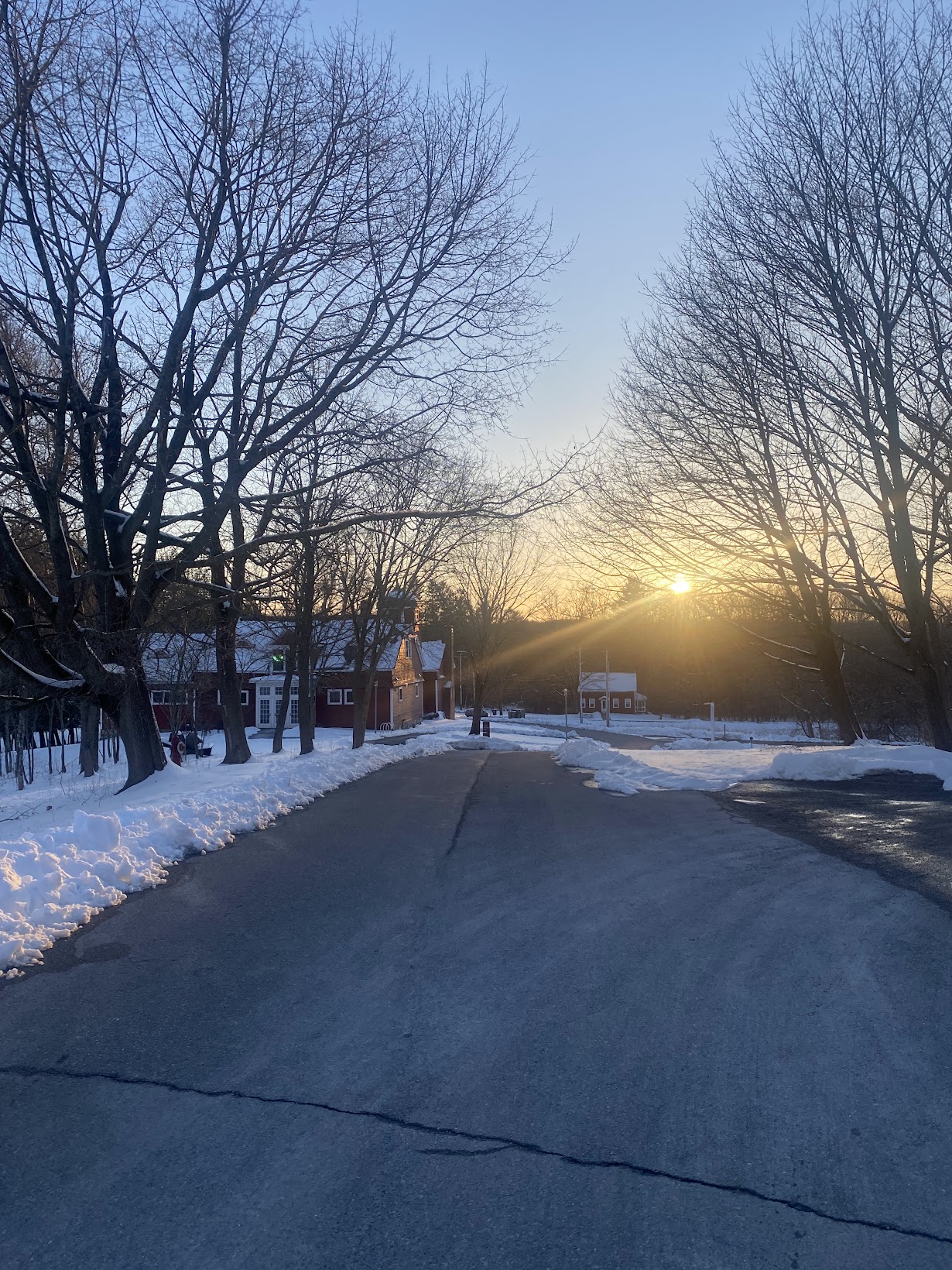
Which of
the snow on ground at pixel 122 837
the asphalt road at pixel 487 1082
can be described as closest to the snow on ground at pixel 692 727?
the snow on ground at pixel 122 837

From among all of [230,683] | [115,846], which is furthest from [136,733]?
[230,683]

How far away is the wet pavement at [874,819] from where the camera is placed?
27.3 feet

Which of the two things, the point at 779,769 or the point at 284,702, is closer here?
the point at 779,769

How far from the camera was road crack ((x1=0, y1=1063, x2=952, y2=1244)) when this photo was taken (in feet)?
10.5

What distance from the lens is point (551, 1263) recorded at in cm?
296

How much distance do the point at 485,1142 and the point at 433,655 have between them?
7560 cm

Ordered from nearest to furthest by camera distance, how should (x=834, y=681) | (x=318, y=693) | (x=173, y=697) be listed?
(x=834, y=681), (x=173, y=697), (x=318, y=693)

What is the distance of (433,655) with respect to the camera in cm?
7919

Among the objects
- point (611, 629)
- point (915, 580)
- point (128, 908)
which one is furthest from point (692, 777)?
point (611, 629)

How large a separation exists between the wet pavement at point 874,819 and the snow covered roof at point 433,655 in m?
62.6

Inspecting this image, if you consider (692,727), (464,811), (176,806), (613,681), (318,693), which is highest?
(613,681)

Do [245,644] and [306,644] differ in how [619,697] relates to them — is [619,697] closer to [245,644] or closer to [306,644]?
[306,644]

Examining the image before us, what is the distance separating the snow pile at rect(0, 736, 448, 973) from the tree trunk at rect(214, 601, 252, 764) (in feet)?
23.8

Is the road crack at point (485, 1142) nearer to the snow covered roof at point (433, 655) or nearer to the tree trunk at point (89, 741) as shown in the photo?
the tree trunk at point (89, 741)
